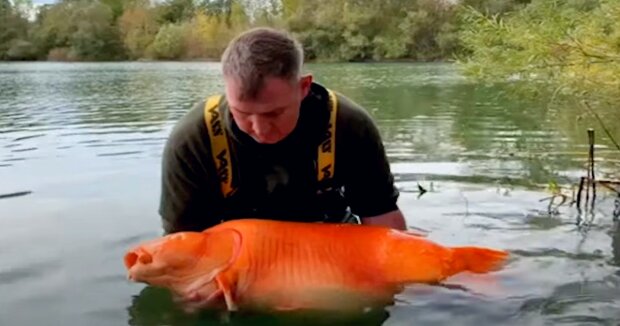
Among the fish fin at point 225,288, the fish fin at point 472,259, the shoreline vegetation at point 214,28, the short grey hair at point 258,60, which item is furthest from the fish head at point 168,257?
the shoreline vegetation at point 214,28

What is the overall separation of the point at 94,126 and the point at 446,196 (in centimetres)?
915

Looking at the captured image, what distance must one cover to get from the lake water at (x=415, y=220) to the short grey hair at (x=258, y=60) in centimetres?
118

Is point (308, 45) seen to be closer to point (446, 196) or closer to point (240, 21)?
point (240, 21)

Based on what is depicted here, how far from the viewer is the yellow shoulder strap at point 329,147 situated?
403cm

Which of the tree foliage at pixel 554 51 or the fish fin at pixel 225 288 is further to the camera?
the tree foliage at pixel 554 51

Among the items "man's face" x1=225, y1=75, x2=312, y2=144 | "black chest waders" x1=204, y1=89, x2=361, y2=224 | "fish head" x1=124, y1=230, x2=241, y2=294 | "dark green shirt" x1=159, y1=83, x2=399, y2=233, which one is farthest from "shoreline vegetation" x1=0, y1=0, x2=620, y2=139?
"fish head" x1=124, y1=230, x2=241, y2=294

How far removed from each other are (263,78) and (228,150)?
70 cm

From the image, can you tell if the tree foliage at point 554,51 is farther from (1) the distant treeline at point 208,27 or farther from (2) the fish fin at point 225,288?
(1) the distant treeline at point 208,27

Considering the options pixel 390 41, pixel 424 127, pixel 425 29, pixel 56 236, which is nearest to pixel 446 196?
pixel 56 236

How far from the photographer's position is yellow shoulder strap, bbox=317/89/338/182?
13.2 ft

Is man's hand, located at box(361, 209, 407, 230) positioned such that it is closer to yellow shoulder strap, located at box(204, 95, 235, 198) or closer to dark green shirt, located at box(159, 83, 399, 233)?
dark green shirt, located at box(159, 83, 399, 233)

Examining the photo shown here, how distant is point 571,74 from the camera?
6422 mm

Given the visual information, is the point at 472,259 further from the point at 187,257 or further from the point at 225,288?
the point at 187,257

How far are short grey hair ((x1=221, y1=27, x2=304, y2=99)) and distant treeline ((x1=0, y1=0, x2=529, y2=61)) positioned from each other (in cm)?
5332
